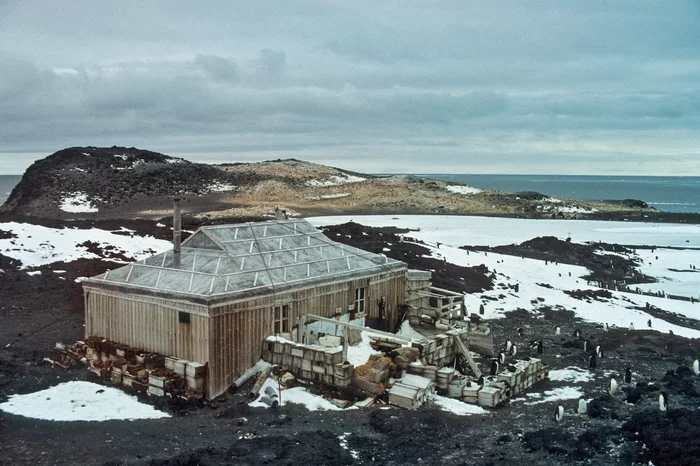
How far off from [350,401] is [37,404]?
1016cm

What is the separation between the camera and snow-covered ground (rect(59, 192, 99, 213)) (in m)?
77.2

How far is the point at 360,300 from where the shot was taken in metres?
27.7

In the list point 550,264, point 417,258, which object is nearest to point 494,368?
point 417,258

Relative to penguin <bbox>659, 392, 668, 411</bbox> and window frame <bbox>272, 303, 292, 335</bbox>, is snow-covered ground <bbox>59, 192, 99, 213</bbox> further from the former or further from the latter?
penguin <bbox>659, 392, 668, 411</bbox>

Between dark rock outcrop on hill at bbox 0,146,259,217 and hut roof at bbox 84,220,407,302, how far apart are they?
2174 inches

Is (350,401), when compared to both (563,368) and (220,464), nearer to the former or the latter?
(220,464)

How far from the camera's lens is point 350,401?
20.7 m

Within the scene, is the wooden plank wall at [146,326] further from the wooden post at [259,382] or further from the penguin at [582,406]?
the penguin at [582,406]

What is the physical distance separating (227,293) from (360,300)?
7.96m

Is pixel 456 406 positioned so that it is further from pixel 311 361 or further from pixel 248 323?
pixel 248 323

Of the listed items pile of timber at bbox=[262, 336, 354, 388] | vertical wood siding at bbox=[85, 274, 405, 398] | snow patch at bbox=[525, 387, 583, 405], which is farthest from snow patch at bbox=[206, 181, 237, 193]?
snow patch at bbox=[525, 387, 583, 405]

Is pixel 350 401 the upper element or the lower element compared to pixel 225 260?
lower

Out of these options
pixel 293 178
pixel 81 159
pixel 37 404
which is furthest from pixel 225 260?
pixel 293 178

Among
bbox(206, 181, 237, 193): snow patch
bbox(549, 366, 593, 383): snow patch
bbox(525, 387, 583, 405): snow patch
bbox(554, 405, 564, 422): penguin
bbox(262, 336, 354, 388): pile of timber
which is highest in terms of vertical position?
bbox(206, 181, 237, 193): snow patch
